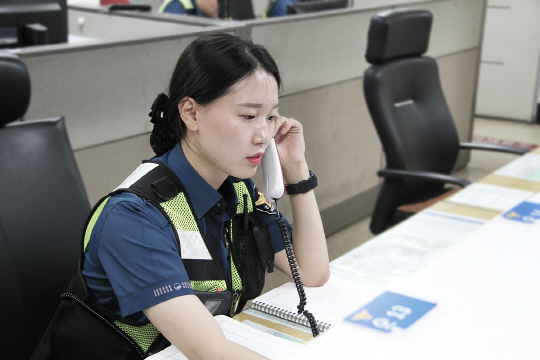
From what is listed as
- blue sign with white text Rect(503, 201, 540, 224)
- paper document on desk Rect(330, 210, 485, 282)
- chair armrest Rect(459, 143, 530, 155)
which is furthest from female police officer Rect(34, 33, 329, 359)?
chair armrest Rect(459, 143, 530, 155)

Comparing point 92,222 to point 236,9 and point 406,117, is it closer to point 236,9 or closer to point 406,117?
point 406,117

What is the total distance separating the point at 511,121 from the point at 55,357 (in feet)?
15.0

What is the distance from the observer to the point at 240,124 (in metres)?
0.88

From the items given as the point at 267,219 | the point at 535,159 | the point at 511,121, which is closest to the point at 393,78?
the point at 535,159

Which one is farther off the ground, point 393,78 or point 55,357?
point 393,78

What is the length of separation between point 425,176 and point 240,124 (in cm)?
116

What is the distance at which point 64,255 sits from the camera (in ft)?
3.82

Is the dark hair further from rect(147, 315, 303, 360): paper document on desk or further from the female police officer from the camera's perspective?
rect(147, 315, 303, 360): paper document on desk

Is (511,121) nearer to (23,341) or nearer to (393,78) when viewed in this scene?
(393,78)

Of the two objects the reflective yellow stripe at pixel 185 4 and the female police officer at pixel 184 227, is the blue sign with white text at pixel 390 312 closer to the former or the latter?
the female police officer at pixel 184 227

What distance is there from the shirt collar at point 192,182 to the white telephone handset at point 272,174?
10cm

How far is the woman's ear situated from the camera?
2.90ft

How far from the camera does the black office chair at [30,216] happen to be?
1.10 metres

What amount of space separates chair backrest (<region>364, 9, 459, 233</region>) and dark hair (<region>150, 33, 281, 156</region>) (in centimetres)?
114
